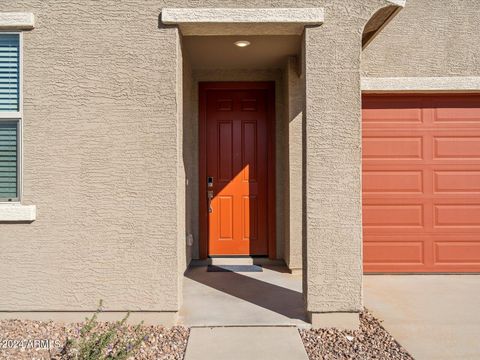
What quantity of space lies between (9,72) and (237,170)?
3.44m

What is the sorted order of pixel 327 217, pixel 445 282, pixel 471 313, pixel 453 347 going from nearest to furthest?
pixel 453 347, pixel 327 217, pixel 471 313, pixel 445 282

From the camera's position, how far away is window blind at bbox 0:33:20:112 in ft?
12.3

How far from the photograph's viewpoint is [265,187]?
6.24 m

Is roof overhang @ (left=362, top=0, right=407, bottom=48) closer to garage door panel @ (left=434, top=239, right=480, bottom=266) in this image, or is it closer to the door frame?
the door frame

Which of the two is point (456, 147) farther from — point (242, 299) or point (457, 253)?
point (242, 299)

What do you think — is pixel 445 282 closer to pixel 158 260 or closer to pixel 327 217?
pixel 327 217

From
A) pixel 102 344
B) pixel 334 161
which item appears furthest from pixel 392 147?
pixel 102 344

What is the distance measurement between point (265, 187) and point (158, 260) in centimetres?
288

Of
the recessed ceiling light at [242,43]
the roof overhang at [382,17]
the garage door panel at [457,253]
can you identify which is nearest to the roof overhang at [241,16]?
the roof overhang at [382,17]

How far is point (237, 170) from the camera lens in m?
6.27

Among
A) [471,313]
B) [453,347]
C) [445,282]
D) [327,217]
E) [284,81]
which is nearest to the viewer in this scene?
[453,347]

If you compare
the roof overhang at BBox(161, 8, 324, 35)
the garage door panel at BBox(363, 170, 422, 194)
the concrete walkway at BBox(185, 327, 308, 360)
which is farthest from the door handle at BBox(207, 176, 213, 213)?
the roof overhang at BBox(161, 8, 324, 35)

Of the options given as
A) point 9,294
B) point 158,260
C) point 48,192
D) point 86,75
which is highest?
point 86,75

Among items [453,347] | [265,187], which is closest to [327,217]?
[453,347]
